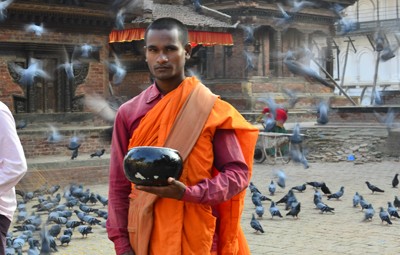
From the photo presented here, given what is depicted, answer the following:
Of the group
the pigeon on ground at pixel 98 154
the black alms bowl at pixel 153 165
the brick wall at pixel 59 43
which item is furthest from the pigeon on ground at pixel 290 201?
the black alms bowl at pixel 153 165

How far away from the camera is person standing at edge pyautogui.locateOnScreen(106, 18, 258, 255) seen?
3316 mm

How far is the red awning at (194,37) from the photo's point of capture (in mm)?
22608

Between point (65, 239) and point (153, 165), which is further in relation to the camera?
point (65, 239)

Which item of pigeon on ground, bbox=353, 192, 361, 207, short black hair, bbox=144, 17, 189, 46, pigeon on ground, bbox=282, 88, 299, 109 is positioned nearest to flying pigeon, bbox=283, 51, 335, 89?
pigeon on ground, bbox=282, 88, 299, 109

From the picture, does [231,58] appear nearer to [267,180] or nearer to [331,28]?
[331,28]

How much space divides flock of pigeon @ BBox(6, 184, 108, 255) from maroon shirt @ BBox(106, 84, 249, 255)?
3.70 metres

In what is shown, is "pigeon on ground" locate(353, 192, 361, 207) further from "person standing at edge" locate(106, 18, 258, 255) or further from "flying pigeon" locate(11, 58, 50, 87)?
"person standing at edge" locate(106, 18, 258, 255)

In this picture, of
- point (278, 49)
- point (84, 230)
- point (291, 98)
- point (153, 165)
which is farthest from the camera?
point (278, 49)

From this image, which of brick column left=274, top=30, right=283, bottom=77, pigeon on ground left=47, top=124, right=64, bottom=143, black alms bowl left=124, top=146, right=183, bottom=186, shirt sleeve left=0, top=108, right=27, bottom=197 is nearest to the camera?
black alms bowl left=124, top=146, right=183, bottom=186

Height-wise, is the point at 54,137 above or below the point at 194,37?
below

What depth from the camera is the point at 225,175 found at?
3395 millimetres

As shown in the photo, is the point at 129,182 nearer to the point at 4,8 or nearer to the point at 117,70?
the point at 4,8

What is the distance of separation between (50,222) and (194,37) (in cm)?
1517

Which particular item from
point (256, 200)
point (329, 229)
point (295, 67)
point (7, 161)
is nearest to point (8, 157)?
point (7, 161)
